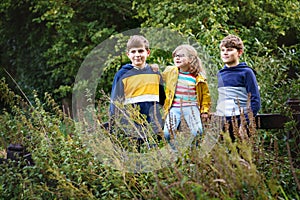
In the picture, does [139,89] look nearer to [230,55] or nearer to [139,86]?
[139,86]

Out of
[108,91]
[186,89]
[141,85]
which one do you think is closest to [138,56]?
[141,85]

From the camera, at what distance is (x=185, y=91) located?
4598 mm

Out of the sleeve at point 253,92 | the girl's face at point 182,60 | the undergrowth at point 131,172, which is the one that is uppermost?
the girl's face at point 182,60

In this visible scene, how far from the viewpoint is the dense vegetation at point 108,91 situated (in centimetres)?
329

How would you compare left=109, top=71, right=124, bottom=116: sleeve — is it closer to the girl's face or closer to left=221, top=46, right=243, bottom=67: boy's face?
the girl's face

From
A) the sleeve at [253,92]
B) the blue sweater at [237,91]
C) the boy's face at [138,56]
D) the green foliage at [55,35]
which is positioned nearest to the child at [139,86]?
the boy's face at [138,56]

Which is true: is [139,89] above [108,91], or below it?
above

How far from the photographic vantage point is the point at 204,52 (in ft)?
22.3

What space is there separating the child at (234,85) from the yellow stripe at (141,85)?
553mm

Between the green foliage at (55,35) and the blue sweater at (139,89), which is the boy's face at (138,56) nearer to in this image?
the blue sweater at (139,89)

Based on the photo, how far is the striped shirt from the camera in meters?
4.59

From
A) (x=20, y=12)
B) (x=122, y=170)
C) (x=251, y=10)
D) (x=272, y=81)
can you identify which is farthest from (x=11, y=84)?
(x=122, y=170)

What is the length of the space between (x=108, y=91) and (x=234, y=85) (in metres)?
5.01

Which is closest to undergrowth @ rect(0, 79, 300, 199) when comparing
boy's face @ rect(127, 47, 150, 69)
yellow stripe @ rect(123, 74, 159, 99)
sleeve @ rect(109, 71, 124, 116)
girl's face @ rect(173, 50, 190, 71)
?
sleeve @ rect(109, 71, 124, 116)
